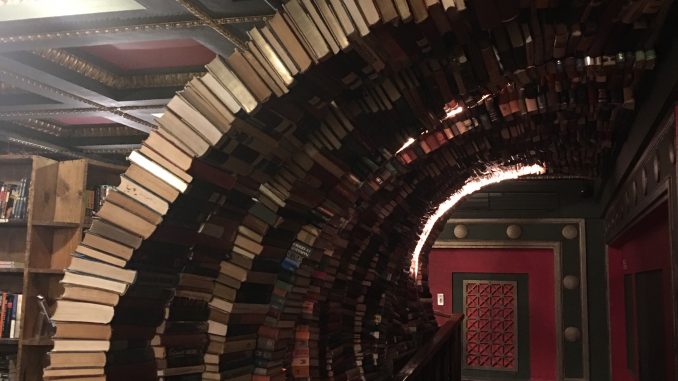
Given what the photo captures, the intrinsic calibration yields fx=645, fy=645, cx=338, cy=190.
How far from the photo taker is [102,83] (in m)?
4.36

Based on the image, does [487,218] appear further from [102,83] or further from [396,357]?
[102,83]

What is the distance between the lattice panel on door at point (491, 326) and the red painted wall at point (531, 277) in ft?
0.86

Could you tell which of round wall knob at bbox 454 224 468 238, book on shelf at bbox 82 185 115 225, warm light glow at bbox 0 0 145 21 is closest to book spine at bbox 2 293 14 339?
book on shelf at bbox 82 185 115 225

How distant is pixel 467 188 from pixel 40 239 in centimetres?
403

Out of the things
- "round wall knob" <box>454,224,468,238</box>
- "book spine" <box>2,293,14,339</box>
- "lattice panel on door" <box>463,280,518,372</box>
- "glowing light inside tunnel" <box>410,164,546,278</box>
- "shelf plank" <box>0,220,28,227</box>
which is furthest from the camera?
"round wall knob" <box>454,224,468,238</box>

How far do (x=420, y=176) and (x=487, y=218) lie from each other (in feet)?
23.0

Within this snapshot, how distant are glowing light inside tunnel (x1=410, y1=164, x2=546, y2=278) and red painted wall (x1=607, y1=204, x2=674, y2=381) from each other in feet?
3.83

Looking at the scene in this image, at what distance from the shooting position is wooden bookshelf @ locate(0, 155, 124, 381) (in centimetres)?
520

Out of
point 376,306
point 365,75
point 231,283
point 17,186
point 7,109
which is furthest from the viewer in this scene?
point 17,186

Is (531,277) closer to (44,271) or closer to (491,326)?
(491,326)

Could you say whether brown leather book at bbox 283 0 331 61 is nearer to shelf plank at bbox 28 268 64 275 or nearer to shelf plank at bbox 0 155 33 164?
shelf plank at bbox 28 268 64 275

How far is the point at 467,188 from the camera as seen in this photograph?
6.63 metres

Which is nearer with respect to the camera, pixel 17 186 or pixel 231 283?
pixel 231 283

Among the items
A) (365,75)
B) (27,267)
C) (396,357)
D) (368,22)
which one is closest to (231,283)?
(365,75)
